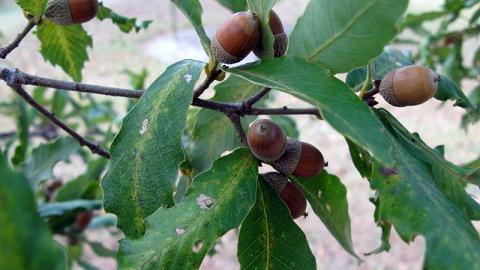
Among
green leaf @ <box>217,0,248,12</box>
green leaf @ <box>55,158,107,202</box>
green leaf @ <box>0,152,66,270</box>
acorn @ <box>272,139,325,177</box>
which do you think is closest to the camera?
green leaf @ <box>0,152,66,270</box>

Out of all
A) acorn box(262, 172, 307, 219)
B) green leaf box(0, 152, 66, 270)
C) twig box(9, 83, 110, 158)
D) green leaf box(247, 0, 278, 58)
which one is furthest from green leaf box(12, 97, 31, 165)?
green leaf box(0, 152, 66, 270)

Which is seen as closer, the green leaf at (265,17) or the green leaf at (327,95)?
the green leaf at (327,95)

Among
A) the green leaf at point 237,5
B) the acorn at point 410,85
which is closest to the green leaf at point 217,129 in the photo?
the green leaf at point 237,5

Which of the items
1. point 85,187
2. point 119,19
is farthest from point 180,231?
point 85,187

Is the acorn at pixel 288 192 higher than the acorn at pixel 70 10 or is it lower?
lower

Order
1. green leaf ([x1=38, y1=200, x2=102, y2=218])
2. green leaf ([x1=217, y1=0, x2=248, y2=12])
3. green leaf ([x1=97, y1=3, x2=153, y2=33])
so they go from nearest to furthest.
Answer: green leaf ([x1=217, y1=0, x2=248, y2=12]) → green leaf ([x1=97, y1=3, x2=153, y2=33]) → green leaf ([x1=38, y1=200, x2=102, y2=218])

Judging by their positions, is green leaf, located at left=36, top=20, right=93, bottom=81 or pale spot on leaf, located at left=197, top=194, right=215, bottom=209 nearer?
pale spot on leaf, located at left=197, top=194, right=215, bottom=209

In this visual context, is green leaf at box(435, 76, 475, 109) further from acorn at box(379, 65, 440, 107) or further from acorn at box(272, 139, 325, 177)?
acorn at box(272, 139, 325, 177)

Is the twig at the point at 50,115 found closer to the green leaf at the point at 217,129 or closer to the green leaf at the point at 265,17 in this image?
the green leaf at the point at 217,129

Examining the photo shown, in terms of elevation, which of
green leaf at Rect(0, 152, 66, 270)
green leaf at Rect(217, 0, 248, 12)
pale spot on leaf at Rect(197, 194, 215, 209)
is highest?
green leaf at Rect(0, 152, 66, 270)
